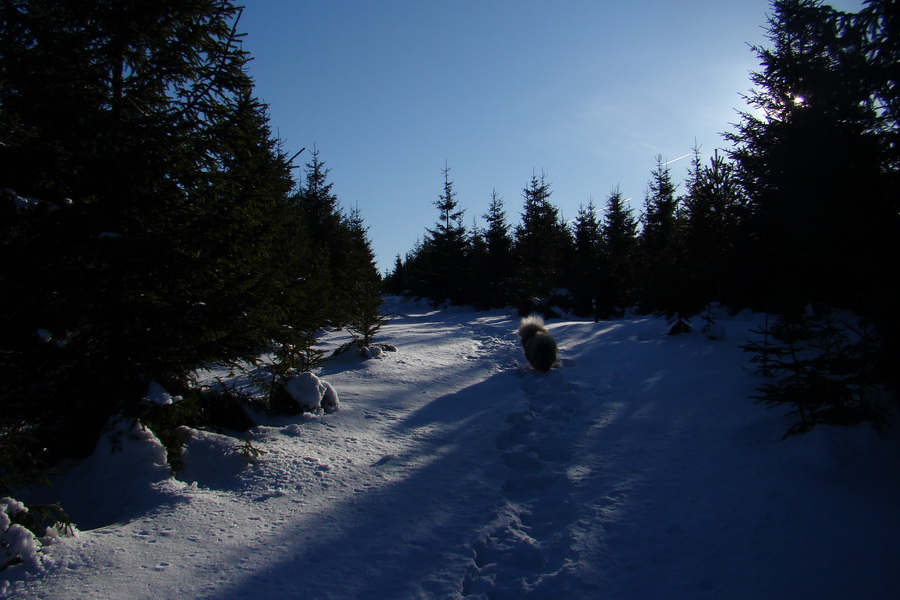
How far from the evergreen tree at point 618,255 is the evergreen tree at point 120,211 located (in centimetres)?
2339

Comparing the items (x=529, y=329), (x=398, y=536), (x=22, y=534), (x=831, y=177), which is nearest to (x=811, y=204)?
(x=831, y=177)

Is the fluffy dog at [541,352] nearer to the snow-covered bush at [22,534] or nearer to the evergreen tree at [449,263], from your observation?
the snow-covered bush at [22,534]

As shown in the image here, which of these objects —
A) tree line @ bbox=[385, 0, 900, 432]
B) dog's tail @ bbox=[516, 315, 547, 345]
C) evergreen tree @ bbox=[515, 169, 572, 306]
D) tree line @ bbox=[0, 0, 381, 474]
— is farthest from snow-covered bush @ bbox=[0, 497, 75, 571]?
evergreen tree @ bbox=[515, 169, 572, 306]

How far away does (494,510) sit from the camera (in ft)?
13.7

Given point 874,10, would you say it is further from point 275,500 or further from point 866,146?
point 275,500

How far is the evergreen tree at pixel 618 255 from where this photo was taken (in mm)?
25984

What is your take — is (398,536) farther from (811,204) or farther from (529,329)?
(529,329)

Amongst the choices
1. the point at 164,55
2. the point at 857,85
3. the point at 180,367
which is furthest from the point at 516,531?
the point at 164,55

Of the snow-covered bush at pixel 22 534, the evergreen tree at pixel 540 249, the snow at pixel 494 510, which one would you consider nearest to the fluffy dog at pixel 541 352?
the snow at pixel 494 510

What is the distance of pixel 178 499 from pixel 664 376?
7.91 meters

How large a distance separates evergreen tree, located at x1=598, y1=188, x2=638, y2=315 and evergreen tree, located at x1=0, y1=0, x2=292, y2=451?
23.4m

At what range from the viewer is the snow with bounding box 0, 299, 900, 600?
3072mm

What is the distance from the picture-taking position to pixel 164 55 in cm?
528

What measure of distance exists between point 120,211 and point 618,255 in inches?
1056
